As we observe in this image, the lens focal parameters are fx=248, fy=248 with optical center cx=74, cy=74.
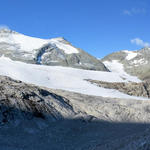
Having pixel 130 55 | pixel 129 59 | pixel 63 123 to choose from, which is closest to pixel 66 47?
pixel 63 123

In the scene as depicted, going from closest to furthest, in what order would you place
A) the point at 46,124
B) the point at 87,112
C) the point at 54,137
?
the point at 54,137
the point at 46,124
the point at 87,112

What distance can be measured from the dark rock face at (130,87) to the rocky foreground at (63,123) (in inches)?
537

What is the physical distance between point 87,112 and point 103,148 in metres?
10.6

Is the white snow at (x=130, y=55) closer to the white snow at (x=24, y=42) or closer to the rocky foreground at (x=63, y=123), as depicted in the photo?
the white snow at (x=24, y=42)

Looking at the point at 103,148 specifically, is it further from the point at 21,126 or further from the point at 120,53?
the point at 120,53

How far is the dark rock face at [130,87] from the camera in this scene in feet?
129

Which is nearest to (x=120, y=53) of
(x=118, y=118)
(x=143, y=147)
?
(x=118, y=118)

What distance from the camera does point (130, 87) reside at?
41.7 m

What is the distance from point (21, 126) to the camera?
1612 cm

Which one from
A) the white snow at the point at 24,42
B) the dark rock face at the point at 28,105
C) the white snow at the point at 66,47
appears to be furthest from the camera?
the white snow at the point at 66,47

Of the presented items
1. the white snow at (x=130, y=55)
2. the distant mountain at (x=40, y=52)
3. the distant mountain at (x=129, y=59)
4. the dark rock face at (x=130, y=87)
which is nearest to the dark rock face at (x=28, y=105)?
the dark rock face at (x=130, y=87)

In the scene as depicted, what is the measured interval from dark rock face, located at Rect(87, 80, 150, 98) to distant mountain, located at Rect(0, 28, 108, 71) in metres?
35.1

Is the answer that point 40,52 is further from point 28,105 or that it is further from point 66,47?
point 28,105

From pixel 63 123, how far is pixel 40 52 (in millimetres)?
60801
